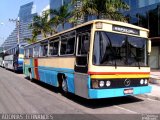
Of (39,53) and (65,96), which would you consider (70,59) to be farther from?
(39,53)

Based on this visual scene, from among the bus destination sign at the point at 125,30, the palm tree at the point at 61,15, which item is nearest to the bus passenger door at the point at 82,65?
the bus destination sign at the point at 125,30

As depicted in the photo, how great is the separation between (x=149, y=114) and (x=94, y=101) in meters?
2.74

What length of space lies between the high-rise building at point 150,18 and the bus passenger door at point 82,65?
18.8 metres

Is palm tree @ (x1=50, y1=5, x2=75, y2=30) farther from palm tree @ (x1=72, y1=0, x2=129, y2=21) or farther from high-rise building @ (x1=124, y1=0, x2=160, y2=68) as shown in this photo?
palm tree @ (x1=72, y1=0, x2=129, y2=21)

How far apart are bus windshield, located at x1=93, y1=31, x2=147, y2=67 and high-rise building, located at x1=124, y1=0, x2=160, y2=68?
17.8 metres

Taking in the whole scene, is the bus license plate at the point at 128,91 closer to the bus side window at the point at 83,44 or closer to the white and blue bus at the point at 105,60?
the white and blue bus at the point at 105,60

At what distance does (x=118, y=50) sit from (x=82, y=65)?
137cm

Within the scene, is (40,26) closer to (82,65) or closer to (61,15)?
(61,15)

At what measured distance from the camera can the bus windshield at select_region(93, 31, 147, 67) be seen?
9.70 meters

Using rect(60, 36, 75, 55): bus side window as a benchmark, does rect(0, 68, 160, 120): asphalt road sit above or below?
below

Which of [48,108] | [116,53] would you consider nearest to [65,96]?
[48,108]

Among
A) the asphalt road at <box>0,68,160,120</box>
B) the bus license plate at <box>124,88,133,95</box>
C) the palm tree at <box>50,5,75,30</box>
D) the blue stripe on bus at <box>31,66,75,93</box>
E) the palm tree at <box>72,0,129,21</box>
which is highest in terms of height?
the palm tree at <box>50,5,75,30</box>

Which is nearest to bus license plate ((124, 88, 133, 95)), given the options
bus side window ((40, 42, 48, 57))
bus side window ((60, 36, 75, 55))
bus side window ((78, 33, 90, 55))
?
bus side window ((78, 33, 90, 55))

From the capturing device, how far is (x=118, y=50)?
10.2 m
